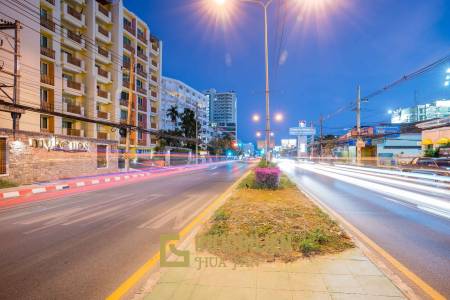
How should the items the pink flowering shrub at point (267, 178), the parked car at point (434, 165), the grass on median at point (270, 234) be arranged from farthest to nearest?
1. the parked car at point (434, 165)
2. the pink flowering shrub at point (267, 178)
3. the grass on median at point (270, 234)

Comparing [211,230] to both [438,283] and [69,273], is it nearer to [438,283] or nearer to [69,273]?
[69,273]

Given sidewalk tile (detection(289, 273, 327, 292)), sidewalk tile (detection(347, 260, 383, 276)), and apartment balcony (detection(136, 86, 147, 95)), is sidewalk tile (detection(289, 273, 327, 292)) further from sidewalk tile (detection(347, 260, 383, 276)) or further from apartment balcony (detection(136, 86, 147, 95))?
apartment balcony (detection(136, 86, 147, 95))

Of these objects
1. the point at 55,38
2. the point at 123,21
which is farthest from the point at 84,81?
the point at 123,21

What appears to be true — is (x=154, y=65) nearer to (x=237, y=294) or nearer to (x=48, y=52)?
(x=48, y=52)

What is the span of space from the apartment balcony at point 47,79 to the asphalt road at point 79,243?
66.3 feet

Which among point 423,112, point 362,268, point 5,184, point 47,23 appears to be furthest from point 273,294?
point 423,112

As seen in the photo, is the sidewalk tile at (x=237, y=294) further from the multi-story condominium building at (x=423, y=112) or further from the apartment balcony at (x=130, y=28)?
the multi-story condominium building at (x=423, y=112)

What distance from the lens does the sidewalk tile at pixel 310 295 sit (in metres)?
3.20

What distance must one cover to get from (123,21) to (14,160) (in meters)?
31.2

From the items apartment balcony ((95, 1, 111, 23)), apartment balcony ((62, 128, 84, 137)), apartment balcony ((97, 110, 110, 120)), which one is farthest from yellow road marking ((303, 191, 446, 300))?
apartment balcony ((95, 1, 111, 23))

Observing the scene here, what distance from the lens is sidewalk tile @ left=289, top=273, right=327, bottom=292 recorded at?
135 inches

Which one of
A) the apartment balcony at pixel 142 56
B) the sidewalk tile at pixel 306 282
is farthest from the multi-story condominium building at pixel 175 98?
the sidewalk tile at pixel 306 282

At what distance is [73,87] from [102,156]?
10.2 metres

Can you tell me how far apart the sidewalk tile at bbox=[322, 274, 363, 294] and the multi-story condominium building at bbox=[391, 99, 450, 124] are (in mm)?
56347
